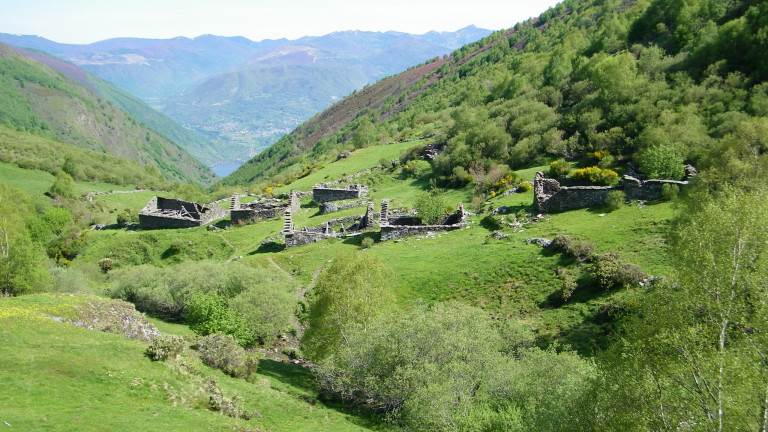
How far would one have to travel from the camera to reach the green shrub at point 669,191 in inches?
1335

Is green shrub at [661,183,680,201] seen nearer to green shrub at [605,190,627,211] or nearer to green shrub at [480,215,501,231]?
green shrub at [605,190,627,211]

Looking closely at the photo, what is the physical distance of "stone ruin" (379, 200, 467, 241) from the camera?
42.4 m

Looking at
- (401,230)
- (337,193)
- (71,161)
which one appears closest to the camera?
(401,230)

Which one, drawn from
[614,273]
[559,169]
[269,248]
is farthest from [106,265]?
[614,273]

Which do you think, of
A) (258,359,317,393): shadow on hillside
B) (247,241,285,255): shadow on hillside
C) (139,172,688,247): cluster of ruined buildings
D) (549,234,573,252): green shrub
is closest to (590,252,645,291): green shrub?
(549,234,573,252): green shrub

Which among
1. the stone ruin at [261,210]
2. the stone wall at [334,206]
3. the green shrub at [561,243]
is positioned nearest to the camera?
the green shrub at [561,243]

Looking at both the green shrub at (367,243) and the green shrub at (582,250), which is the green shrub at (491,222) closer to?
the green shrub at (582,250)

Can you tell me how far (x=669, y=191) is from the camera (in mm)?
34188

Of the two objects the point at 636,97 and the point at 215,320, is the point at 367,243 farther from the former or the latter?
the point at 636,97

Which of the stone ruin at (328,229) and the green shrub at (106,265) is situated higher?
the stone ruin at (328,229)

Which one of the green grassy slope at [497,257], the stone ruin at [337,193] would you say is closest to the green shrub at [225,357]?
the green grassy slope at [497,257]

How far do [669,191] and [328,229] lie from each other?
3134 cm

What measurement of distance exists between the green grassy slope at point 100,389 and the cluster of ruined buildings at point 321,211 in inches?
923

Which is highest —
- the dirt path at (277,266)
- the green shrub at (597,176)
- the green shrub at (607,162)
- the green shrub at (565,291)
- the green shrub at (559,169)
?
the green shrub at (607,162)
